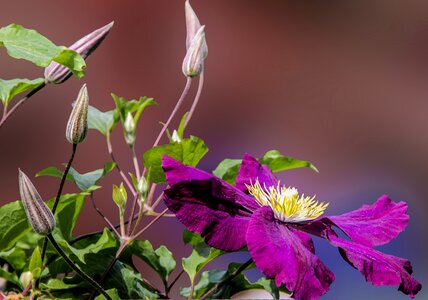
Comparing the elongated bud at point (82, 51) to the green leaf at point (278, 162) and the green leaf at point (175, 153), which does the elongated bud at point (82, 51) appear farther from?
the green leaf at point (278, 162)

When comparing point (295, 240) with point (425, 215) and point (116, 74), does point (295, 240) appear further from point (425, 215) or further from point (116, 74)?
point (425, 215)

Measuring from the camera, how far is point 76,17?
2084 millimetres

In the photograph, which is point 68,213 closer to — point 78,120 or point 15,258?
point 15,258

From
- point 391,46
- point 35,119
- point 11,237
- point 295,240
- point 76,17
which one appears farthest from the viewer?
point 391,46

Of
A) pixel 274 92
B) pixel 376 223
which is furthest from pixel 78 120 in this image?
pixel 274 92

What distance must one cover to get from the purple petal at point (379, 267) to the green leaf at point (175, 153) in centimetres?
15

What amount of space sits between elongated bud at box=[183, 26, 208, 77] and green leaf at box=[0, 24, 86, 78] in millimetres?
171

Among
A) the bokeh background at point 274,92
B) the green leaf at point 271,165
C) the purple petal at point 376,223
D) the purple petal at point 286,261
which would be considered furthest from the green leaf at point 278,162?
the bokeh background at point 274,92

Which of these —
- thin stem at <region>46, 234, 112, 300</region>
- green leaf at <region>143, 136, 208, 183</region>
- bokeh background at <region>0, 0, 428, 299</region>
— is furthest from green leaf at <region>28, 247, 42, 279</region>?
bokeh background at <region>0, 0, 428, 299</region>

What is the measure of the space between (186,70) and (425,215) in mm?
1741

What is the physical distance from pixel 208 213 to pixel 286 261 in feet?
0.23

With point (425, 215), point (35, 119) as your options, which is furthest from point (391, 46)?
point (35, 119)

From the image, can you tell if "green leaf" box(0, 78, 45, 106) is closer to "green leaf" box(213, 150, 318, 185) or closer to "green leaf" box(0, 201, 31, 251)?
"green leaf" box(0, 201, 31, 251)

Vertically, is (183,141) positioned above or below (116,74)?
above
